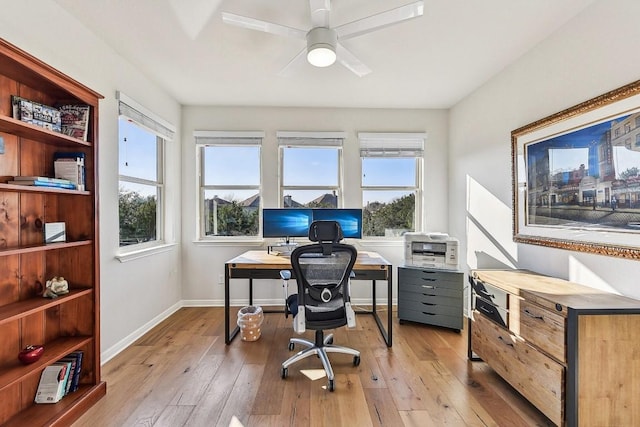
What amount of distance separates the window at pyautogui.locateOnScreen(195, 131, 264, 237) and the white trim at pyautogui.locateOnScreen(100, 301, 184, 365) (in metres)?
1.02

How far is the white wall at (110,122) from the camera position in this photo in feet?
6.01

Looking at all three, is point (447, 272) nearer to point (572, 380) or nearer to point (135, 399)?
point (572, 380)

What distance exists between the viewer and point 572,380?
149 centimetres

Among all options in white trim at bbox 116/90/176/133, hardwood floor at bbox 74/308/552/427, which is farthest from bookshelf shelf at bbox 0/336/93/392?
white trim at bbox 116/90/176/133

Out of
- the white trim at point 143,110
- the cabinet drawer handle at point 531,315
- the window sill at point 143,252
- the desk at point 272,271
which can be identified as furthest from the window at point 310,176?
the cabinet drawer handle at point 531,315

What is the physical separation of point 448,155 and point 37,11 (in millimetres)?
4083

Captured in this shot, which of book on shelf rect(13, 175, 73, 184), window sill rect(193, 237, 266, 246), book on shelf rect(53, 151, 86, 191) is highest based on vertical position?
book on shelf rect(53, 151, 86, 191)

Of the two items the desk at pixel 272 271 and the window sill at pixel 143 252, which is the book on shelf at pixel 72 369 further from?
the desk at pixel 272 271

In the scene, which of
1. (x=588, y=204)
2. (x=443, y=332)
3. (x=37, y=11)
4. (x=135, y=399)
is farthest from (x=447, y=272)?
(x=37, y=11)

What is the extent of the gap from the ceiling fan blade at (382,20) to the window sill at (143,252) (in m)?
2.57

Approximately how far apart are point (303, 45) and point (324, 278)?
1.94 m

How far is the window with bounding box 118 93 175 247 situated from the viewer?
276cm

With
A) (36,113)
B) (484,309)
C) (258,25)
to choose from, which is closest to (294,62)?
(258,25)

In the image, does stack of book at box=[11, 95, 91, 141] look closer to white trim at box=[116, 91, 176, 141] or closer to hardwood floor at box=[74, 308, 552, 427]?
white trim at box=[116, 91, 176, 141]
